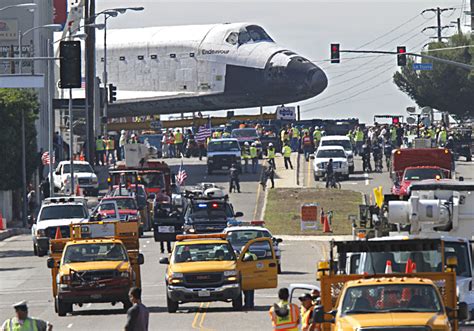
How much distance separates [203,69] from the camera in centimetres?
9569

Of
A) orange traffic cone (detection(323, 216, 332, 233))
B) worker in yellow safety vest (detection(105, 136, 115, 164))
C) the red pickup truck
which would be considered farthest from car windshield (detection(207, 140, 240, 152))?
the red pickup truck

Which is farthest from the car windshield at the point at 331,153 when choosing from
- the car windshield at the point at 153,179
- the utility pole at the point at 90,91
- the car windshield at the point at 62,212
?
the car windshield at the point at 62,212

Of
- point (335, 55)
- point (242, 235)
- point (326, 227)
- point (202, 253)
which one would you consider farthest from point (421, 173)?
point (202, 253)

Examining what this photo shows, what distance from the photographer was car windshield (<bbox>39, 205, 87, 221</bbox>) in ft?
161

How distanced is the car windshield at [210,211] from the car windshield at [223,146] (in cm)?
2822

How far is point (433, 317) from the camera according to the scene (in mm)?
18484

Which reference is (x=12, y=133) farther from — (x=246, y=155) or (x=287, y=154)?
(x=287, y=154)

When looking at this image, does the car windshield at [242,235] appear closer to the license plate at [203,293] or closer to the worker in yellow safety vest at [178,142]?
the license plate at [203,293]

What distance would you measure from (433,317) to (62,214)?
104 feet

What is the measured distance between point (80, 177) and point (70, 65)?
33.5 metres

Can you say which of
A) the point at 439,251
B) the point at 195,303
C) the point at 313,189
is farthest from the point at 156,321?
the point at 313,189

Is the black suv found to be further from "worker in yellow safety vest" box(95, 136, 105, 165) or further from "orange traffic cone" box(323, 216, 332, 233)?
"worker in yellow safety vest" box(95, 136, 105, 165)

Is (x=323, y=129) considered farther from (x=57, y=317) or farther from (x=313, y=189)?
(x=57, y=317)

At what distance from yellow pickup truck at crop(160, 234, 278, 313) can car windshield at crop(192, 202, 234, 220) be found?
12240 mm
